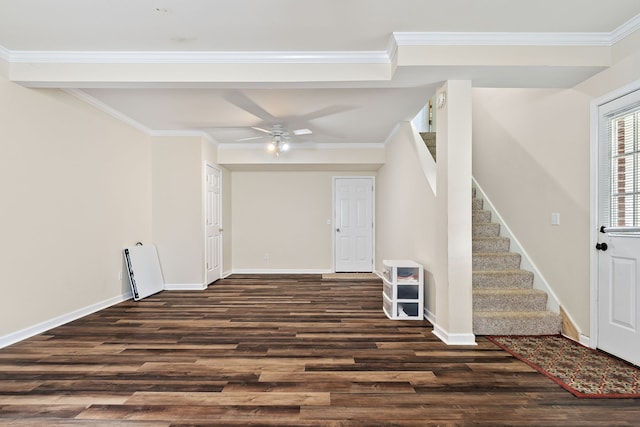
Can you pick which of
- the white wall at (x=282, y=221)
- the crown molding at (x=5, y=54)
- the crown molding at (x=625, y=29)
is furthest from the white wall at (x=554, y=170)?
the crown molding at (x=5, y=54)

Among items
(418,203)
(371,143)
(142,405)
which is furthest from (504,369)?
(371,143)

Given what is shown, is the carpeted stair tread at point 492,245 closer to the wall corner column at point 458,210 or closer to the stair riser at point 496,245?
the stair riser at point 496,245

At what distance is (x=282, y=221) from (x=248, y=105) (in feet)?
11.3

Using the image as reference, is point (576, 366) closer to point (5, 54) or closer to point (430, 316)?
point (430, 316)

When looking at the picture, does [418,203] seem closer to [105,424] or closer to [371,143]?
[371,143]

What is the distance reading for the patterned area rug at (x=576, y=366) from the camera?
225 cm

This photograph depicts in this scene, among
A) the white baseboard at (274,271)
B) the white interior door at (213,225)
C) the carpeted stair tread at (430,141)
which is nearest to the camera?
the carpeted stair tread at (430,141)

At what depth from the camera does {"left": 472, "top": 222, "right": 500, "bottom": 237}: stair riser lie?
4.36 m

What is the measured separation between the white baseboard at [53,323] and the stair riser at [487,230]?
16.0ft

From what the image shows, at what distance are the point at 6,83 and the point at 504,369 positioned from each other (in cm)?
493

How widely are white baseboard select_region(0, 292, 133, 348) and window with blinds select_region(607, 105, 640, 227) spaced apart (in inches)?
211

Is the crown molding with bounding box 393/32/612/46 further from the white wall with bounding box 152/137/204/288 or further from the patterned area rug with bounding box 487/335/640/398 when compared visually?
the white wall with bounding box 152/137/204/288

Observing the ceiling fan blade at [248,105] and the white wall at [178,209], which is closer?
the ceiling fan blade at [248,105]

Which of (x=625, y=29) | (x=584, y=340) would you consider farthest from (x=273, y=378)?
(x=625, y=29)
